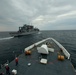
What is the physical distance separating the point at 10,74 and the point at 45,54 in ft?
39.1

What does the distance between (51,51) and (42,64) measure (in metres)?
8.97

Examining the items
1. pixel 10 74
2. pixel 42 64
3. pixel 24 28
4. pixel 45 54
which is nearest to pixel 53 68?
pixel 42 64

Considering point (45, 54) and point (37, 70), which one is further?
point (45, 54)

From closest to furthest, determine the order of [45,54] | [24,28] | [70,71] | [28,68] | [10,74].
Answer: [10,74] → [70,71] → [28,68] → [45,54] → [24,28]

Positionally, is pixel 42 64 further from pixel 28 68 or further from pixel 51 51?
pixel 51 51

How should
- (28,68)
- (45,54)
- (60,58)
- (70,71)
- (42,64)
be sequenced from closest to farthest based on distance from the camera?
1. (70,71)
2. (28,68)
3. (42,64)
4. (60,58)
5. (45,54)

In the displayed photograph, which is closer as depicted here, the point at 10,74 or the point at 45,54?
the point at 10,74

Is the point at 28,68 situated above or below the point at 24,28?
below

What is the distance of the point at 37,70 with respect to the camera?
14680 mm

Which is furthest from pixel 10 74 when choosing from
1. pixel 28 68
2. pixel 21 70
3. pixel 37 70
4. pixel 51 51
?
pixel 51 51

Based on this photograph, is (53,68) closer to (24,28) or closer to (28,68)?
(28,68)

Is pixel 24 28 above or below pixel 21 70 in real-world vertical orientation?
above

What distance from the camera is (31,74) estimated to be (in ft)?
44.4

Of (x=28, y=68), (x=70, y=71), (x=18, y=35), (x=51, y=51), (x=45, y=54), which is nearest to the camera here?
(x=70, y=71)
